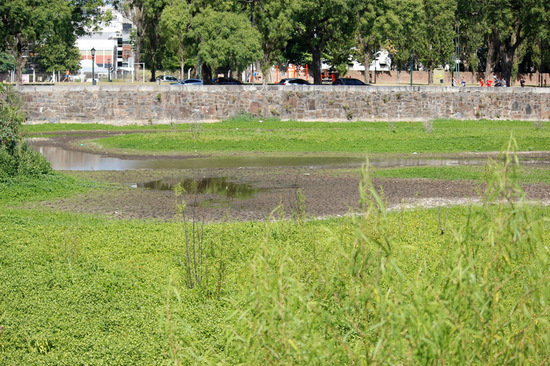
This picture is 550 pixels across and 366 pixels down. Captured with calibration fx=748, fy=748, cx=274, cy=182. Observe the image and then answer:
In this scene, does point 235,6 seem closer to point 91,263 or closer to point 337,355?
point 91,263

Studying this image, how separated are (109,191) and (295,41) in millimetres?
38065

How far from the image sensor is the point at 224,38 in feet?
145

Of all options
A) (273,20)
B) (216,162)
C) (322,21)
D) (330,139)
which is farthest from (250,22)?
(216,162)

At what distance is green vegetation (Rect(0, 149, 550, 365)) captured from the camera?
13.1ft

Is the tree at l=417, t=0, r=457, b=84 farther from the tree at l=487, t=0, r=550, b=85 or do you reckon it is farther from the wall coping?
the wall coping

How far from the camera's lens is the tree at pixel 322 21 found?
45.2 meters

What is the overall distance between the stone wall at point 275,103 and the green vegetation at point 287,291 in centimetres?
2112

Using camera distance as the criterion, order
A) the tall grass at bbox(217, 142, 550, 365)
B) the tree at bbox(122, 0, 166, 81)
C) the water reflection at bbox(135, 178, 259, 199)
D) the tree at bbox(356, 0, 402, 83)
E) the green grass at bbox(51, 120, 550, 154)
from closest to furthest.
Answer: the tall grass at bbox(217, 142, 550, 365)
the water reflection at bbox(135, 178, 259, 199)
the green grass at bbox(51, 120, 550, 154)
the tree at bbox(356, 0, 402, 83)
the tree at bbox(122, 0, 166, 81)

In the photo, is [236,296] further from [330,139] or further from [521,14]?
[521,14]

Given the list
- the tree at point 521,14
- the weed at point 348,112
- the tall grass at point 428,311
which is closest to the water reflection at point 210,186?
the tall grass at point 428,311

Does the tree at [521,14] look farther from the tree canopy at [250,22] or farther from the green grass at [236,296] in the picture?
the green grass at [236,296]

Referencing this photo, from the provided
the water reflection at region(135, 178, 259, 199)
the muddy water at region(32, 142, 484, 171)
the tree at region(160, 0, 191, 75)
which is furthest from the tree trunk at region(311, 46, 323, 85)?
the water reflection at region(135, 178, 259, 199)

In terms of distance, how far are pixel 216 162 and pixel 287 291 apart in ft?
60.5

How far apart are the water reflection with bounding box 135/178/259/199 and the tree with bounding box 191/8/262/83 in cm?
2605
